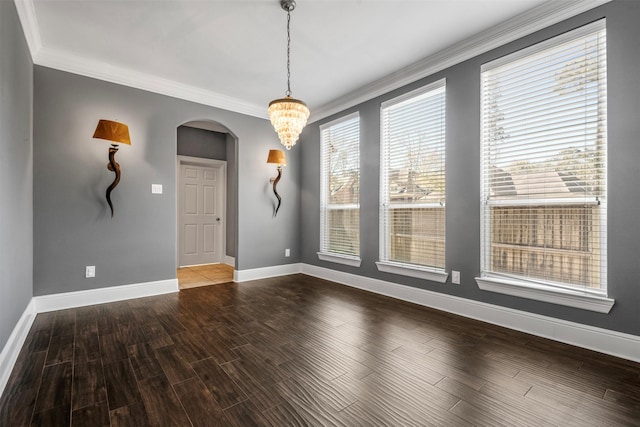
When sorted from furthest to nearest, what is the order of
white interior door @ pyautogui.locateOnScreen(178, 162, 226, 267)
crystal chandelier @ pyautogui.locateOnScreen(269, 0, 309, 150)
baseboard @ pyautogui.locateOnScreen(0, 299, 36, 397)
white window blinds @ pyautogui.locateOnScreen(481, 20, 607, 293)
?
white interior door @ pyautogui.locateOnScreen(178, 162, 226, 267) < crystal chandelier @ pyautogui.locateOnScreen(269, 0, 309, 150) < white window blinds @ pyautogui.locateOnScreen(481, 20, 607, 293) < baseboard @ pyautogui.locateOnScreen(0, 299, 36, 397)

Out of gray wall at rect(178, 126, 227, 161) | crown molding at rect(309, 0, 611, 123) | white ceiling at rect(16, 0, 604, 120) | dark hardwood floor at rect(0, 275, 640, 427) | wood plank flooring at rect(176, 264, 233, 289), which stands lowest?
wood plank flooring at rect(176, 264, 233, 289)

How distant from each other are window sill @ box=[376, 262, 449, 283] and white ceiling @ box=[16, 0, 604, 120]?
2.30 metres

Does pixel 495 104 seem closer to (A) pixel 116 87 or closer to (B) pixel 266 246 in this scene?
(B) pixel 266 246

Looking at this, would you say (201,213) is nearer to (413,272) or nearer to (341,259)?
(341,259)

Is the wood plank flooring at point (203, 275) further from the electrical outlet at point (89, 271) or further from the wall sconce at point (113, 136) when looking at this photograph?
the wall sconce at point (113, 136)

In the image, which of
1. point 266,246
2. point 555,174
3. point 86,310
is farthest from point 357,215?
point 86,310

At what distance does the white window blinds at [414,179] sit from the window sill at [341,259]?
1.50 feet

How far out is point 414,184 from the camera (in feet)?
11.5

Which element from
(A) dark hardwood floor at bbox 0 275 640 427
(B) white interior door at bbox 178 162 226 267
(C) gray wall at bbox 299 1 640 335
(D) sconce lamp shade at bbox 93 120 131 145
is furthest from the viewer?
(B) white interior door at bbox 178 162 226 267

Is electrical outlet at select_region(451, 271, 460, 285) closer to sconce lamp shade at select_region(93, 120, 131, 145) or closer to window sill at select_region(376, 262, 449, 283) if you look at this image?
window sill at select_region(376, 262, 449, 283)

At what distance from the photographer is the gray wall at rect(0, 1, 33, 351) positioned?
1911mm

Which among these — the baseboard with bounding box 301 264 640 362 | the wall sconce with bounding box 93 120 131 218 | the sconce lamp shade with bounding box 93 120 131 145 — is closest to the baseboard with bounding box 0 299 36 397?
the wall sconce with bounding box 93 120 131 218

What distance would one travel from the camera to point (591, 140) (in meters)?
2.27

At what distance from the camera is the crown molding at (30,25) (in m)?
2.37
